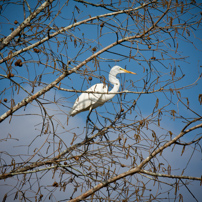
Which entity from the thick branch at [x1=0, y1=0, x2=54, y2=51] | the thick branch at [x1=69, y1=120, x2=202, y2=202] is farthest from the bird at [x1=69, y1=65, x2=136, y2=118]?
the thick branch at [x1=69, y1=120, x2=202, y2=202]

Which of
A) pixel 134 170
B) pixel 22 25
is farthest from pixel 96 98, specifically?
pixel 134 170

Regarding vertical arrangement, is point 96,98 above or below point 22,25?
above

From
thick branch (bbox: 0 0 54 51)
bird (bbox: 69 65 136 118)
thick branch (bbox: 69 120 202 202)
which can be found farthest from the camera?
bird (bbox: 69 65 136 118)

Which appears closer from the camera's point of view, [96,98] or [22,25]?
[22,25]

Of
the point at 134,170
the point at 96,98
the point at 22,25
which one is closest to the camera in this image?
the point at 134,170

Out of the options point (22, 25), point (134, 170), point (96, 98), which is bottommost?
point (134, 170)

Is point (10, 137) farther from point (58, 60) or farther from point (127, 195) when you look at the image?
point (127, 195)

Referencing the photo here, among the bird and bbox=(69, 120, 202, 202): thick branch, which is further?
the bird

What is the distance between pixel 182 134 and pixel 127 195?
3.46ft

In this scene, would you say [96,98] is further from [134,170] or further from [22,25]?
[134,170]

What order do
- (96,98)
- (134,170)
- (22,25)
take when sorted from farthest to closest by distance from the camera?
1. (96,98)
2. (22,25)
3. (134,170)

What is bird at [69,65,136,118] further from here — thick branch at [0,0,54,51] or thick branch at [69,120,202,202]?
thick branch at [69,120,202,202]

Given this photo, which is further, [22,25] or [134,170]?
[22,25]

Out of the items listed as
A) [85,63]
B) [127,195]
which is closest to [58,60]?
[85,63]
